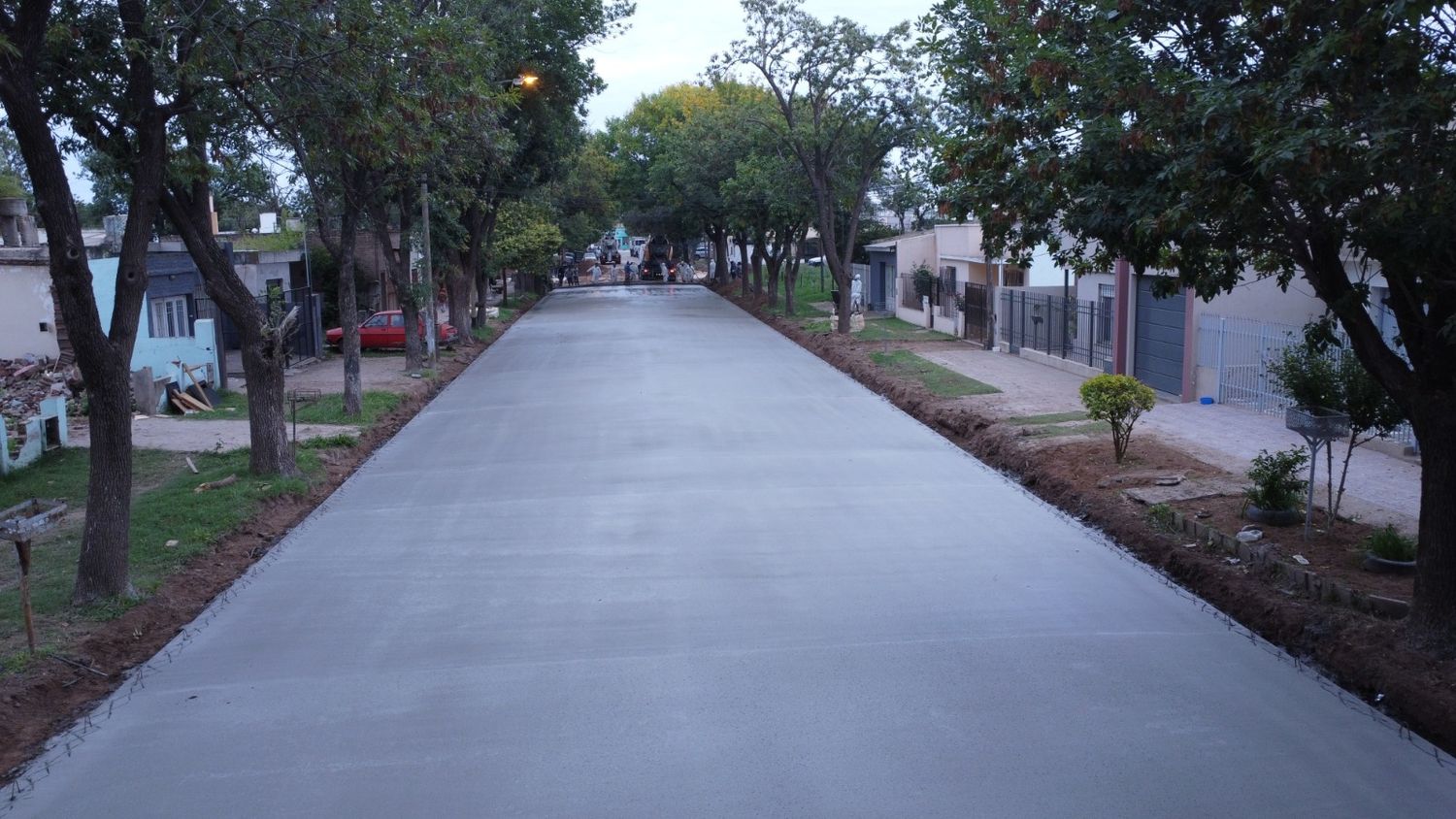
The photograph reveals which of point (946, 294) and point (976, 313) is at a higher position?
point (946, 294)

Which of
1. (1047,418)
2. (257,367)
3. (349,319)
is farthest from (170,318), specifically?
(1047,418)

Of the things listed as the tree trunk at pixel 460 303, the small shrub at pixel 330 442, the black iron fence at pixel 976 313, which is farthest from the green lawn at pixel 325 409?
the black iron fence at pixel 976 313

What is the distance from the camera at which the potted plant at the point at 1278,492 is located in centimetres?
1120

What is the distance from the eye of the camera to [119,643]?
8938mm

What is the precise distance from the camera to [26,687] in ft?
25.6

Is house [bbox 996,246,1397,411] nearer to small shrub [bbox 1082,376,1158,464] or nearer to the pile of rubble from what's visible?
small shrub [bbox 1082,376,1158,464]

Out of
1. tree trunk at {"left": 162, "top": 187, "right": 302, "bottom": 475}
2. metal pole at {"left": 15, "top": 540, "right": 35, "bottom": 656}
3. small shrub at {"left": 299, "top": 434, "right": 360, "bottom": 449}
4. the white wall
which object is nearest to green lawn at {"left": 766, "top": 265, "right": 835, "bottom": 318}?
the white wall

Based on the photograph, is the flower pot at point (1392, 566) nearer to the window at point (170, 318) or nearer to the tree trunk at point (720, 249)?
the window at point (170, 318)

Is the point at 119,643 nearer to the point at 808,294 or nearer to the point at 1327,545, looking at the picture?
the point at 1327,545

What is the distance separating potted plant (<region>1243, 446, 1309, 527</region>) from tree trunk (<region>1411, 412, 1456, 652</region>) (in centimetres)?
307

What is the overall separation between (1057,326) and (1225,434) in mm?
11374

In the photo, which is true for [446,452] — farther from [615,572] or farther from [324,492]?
[615,572]

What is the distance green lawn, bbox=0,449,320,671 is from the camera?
928cm

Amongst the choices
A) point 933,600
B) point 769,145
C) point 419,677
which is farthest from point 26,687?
point 769,145
